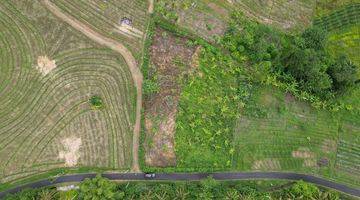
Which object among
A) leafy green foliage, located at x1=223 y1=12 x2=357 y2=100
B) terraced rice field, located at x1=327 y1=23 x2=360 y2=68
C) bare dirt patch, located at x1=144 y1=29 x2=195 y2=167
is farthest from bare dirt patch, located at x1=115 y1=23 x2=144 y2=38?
terraced rice field, located at x1=327 y1=23 x2=360 y2=68

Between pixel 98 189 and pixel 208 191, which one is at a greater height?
pixel 98 189

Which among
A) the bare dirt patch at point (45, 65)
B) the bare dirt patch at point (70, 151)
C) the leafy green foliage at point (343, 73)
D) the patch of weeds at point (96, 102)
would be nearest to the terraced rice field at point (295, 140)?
the leafy green foliage at point (343, 73)

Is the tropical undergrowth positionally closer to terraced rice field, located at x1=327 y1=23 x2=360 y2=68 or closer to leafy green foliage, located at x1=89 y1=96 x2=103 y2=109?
terraced rice field, located at x1=327 y1=23 x2=360 y2=68

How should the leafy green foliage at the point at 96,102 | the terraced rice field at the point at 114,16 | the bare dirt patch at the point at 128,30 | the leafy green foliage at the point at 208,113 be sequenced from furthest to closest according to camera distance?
the bare dirt patch at the point at 128,30, the terraced rice field at the point at 114,16, the leafy green foliage at the point at 208,113, the leafy green foliage at the point at 96,102

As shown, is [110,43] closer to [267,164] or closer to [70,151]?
[70,151]

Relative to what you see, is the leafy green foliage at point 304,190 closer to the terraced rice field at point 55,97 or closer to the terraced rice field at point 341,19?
the terraced rice field at point 55,97

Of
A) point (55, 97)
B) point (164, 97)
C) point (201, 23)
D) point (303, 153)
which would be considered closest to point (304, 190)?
point (303, 153)
